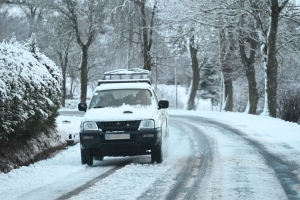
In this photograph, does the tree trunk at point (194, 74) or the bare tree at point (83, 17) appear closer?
the bare tree at point (83, 17)

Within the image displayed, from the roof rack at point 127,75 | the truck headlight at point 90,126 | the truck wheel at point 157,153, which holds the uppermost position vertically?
the roof rack at point 127,75

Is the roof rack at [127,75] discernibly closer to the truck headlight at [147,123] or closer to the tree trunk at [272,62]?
the truck headlight at [147,123]

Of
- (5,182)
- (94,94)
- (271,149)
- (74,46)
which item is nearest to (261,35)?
(271,149)

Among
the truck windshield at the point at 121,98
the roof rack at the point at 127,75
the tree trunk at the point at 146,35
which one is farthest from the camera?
the tree trunk at the point at 146,35

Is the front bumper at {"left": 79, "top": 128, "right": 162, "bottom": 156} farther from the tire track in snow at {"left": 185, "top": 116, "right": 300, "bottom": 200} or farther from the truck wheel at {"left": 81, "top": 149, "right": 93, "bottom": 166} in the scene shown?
the tire track in snow at {"left": 185, "top": 116, "right": 300, "bottom": 200}

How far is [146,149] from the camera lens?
36.2 ft

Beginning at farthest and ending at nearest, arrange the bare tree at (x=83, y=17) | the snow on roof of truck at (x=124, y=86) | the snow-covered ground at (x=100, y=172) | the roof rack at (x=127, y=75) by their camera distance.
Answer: the bare tree at (x=83, y=17)
the roof rack at (x=127, y=75)
the snow on roof of truck at (x=124, y=86)
the snow-covered ground at (x=100, y=172)

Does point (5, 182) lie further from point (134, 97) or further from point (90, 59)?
point (90, 59)

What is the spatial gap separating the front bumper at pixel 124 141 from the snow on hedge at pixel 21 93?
1716 mm

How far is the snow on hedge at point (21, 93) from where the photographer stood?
1079 centimetres

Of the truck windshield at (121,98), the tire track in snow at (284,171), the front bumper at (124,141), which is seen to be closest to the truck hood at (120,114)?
the front bumper at (124,141)

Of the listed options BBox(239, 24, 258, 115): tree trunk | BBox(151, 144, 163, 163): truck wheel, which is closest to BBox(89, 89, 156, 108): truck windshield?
BBox(151, 144, 163, 163): truck wheel

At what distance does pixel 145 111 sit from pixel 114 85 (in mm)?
1923

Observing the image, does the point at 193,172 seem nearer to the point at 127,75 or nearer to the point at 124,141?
the point at 124,141
